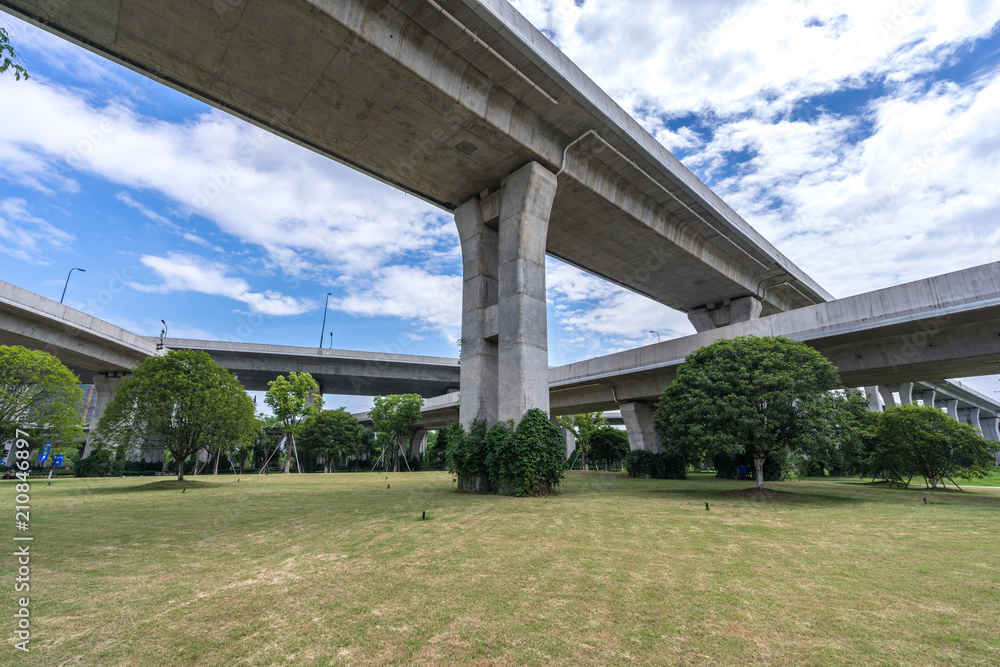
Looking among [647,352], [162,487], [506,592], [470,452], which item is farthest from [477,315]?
[162,487]

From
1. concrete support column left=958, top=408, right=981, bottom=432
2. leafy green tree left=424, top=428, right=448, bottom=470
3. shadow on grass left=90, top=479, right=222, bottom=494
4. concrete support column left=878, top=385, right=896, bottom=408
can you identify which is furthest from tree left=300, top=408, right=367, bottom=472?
concrete support column left=958, top=408, right=981, bottom=432

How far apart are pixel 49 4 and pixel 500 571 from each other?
18.5 meters

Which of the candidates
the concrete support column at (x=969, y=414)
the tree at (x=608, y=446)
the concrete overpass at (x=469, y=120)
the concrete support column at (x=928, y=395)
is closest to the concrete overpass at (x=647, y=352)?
the concrete support column at (x=928, y=395)

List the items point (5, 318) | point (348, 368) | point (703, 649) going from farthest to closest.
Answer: point (348, 368) < point (5, 318) < point (703, 649)

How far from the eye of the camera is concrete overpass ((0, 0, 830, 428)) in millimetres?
13125

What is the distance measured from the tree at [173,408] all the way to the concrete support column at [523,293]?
13.7 meters

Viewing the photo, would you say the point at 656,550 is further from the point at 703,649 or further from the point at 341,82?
the point at 341,82

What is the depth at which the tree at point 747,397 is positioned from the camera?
1519 cm

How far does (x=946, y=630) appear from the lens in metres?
4.11

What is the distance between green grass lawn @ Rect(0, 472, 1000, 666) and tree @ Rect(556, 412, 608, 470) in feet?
125

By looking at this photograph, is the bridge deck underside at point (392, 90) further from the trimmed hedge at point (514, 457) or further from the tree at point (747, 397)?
the trimmed hedge at point (514, 457)

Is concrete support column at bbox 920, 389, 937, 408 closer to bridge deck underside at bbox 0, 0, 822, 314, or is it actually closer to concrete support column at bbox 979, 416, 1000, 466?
concrete support column at bbox 979, 416, 1000, 466

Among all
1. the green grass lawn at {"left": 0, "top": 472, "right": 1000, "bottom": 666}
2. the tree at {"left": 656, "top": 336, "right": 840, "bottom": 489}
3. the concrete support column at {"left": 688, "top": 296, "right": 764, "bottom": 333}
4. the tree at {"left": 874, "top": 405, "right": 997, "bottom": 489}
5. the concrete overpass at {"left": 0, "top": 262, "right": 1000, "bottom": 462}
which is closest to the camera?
the green grass lawn at {"left": 0, "top": 472, "right": 1000, "bottom": 666}

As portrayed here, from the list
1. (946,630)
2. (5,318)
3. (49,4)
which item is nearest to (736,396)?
(946,630)
